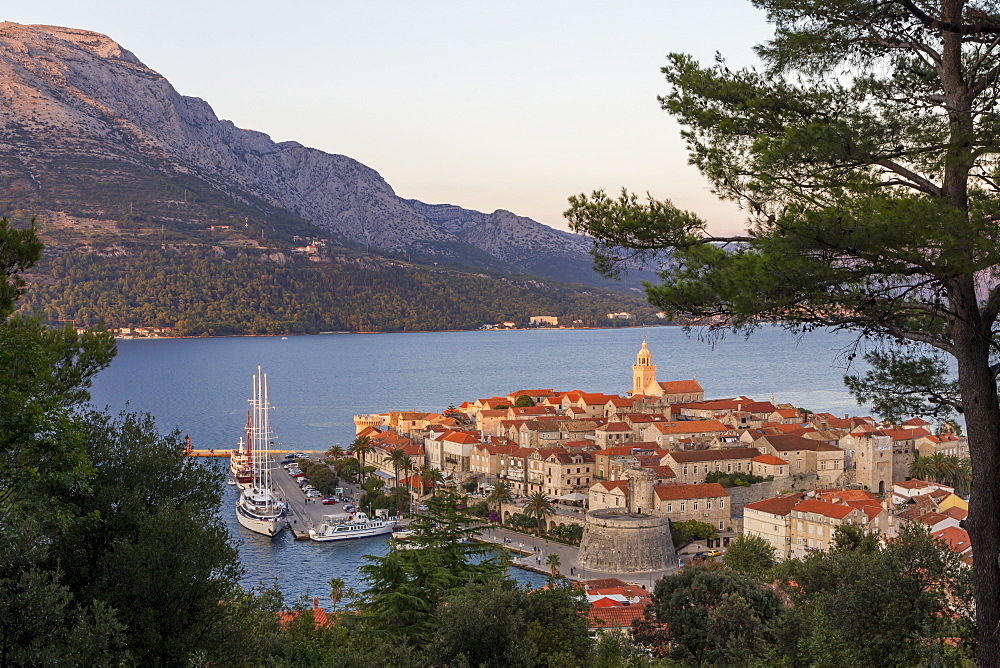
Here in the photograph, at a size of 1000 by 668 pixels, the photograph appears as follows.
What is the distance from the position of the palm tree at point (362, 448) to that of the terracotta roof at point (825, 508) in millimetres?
31644

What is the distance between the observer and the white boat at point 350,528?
1713 inches

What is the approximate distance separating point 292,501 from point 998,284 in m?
51.1

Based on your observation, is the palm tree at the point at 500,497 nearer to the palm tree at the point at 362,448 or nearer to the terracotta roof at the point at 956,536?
the palm tree at the point at 362,448

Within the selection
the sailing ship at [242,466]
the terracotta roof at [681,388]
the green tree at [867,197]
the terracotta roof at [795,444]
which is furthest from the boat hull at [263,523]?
the green tree at [867,197]

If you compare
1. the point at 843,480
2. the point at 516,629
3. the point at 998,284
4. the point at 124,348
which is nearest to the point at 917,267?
the point at 998,284

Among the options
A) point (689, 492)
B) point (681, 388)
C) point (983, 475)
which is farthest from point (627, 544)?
point (681, 388)

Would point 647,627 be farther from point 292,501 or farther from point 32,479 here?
point 292,501

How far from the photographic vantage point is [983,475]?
22.9 feet

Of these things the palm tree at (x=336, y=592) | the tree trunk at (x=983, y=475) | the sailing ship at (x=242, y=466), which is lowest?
the sailing ship at (x=242, y=466)

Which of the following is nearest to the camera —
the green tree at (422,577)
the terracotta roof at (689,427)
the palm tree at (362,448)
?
the green tree at (422,577)

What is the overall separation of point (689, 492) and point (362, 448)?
26.2 meters

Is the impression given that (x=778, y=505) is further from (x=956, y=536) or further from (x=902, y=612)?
(x=902, y=612)

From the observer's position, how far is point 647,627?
20.9m

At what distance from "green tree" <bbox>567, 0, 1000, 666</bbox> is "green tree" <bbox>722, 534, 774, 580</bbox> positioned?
23.6 metres
